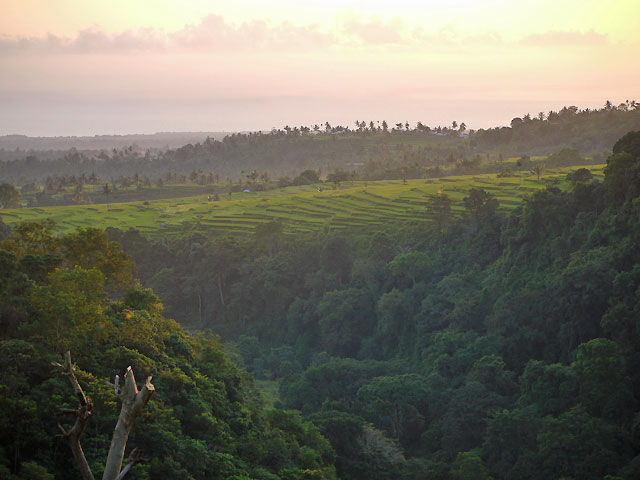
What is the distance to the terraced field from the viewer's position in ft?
145

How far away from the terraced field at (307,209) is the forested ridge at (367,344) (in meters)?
3.72

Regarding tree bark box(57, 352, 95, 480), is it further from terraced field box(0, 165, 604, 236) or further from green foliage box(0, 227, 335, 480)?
terraced field box(0, 165, 604, 236)

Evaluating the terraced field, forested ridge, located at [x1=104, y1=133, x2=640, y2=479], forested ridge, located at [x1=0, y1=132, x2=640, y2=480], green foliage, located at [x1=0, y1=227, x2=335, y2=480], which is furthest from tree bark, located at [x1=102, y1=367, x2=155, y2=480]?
the terraced field

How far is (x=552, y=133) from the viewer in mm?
73938

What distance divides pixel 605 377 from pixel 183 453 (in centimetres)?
1433

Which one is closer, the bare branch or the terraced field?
the bare branch

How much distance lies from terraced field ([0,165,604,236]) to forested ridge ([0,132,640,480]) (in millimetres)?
3724

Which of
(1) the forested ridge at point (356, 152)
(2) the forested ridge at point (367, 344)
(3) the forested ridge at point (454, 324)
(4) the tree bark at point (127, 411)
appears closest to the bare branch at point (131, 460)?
(4) the tree bark at point (127, 411)

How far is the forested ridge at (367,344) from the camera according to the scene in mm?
14656

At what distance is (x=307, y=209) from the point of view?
4969cm

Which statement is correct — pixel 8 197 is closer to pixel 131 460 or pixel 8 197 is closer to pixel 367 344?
pixel 367 344

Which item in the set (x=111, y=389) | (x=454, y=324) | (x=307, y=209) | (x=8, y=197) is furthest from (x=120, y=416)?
(x=8, y=197)

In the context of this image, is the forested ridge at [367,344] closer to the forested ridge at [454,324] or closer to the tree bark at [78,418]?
the forested ridge at [454,324]

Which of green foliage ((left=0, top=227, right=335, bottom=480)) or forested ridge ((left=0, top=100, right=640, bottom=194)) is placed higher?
forested ridge ((left=0, top=100, right=640, bottom=194))
